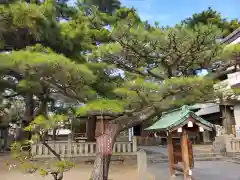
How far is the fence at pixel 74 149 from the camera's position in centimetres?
1118

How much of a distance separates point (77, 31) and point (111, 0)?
20.4 ft

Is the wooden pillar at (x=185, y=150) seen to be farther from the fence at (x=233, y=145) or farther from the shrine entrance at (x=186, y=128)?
the fence at (x=233, y=145)

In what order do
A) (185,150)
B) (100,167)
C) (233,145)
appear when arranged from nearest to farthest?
(185,150) < (100,167) < (233,145)

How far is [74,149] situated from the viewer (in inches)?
452

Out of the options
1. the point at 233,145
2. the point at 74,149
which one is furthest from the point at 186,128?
the point at 233,145

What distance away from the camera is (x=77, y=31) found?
912cm

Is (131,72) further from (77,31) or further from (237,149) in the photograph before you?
(237,149)

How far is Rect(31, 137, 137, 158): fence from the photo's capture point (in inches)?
440

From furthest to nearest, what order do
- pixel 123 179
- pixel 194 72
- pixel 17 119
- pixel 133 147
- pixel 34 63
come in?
pixel 17 119, pixel 133 147, pixel 194 72, pixel 123 179, pixel 34 63

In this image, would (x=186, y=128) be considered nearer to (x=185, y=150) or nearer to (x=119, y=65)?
(x=185, y=150)

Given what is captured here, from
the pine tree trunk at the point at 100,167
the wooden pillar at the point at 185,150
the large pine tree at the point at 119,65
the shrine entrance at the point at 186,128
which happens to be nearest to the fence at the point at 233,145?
the large pine tree at the point at 119,65

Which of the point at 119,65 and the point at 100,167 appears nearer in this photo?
the point at 100,167

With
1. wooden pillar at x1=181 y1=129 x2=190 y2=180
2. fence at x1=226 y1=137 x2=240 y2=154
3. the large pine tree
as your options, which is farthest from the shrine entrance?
fence at x1=226 y1=137 x2=240 y2=154

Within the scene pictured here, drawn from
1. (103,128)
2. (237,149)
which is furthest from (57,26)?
(237,149)
